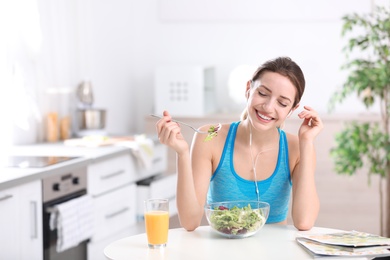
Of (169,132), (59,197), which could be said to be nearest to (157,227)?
(169,132)

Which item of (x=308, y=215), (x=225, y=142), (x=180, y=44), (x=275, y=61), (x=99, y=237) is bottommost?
(x=99, y=237)

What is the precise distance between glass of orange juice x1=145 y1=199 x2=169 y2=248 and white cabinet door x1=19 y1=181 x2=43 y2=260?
117 cm

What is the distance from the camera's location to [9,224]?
3.04m

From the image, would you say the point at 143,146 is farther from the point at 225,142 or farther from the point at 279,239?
the point at 279,239

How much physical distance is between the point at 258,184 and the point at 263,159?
97 mm

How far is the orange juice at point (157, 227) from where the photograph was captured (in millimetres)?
2066

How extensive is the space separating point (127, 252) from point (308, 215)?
646 mm

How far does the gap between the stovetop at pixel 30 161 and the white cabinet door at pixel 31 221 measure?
0.54 ft

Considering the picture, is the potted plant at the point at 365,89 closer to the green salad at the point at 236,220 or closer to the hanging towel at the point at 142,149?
the hanging towel at the point at 142,149

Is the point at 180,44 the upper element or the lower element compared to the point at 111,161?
upper

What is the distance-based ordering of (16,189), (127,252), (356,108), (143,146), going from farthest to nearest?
(356,108), (143,146), (16,189), (127,252)

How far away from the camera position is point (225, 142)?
2.59 metres

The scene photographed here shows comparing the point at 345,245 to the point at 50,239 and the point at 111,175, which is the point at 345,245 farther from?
the point at 111,175

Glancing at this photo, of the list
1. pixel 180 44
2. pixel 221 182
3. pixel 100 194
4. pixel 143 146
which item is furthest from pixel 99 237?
pixel 180 44
